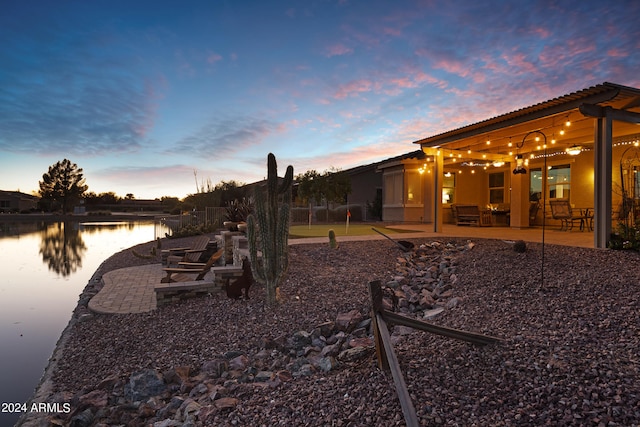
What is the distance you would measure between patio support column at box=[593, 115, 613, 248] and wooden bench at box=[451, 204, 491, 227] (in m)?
7.77

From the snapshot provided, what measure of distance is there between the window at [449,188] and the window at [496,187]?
1708 mm

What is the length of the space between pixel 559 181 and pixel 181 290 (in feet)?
48.5

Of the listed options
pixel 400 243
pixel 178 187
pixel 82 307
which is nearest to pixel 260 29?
pixel 400 243

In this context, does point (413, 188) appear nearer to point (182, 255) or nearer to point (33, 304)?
point (182, 255)

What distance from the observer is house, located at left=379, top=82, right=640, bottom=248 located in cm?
790

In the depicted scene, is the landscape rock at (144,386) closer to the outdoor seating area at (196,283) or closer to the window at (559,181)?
the outdoor seating area at (196,283)

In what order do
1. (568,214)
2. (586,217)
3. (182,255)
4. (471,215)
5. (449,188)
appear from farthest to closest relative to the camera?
(449,188)
(471,215)
(568,214)
(586,217)
(182,255)

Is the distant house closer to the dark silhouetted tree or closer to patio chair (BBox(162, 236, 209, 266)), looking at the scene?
the dark silhouetted tree

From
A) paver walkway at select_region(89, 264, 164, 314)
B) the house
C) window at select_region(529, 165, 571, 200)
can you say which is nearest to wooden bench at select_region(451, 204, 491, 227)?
the house

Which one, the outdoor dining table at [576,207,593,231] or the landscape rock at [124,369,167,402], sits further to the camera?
the outdoor dining table at [576,207,593,231]

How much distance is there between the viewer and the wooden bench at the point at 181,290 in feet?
20.5

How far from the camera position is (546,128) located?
1046 centimetres

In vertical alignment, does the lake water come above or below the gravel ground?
below

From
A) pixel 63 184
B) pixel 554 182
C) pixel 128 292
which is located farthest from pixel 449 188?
pixel 63 184
